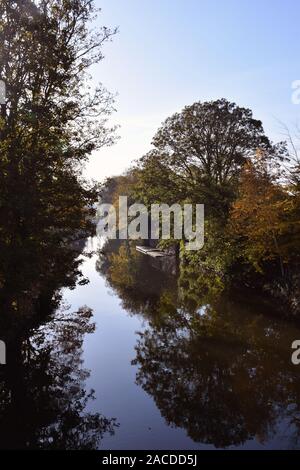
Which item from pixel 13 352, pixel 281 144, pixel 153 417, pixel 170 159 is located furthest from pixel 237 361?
pixel 170 159

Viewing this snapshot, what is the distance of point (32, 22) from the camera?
1310 centimetres

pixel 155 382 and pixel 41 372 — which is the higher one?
pixel 41 372

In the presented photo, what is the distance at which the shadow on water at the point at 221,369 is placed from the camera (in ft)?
28.7

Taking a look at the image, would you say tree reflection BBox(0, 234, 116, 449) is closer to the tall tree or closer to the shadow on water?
the shadow on water

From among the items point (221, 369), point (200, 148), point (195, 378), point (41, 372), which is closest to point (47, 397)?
point (41, 372)

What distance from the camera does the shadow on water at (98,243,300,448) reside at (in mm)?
8750

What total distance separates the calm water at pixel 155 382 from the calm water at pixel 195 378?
28 millimetres

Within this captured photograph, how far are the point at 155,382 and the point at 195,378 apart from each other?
3.68ft

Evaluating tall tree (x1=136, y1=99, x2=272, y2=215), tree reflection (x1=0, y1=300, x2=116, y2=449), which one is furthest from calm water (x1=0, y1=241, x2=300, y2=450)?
tall tree (x1=136, y1=99, x2=272, y2=215)

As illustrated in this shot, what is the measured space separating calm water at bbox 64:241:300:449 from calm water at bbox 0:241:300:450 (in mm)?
28

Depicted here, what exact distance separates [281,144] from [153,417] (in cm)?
2227

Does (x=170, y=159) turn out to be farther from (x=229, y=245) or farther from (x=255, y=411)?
(x=255, y=411)

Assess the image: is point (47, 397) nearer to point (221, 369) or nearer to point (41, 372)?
point (41, 372)

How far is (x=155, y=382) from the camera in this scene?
37.0 feet
